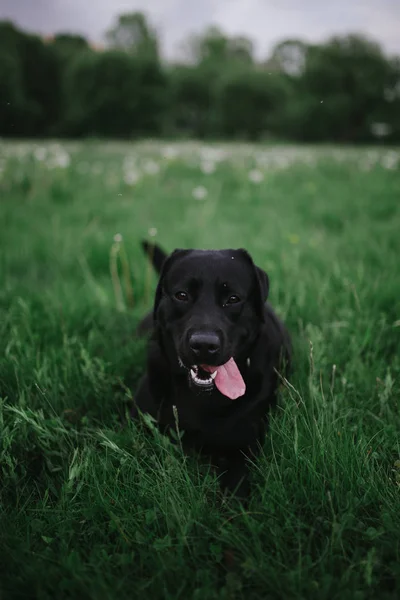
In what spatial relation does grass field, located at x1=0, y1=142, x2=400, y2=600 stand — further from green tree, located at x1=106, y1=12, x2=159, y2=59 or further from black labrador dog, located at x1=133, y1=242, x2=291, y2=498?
green tree, located at x1=106, y1=12, x2=159, y2=59

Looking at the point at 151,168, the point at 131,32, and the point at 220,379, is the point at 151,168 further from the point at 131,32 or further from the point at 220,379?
the point at 131,32

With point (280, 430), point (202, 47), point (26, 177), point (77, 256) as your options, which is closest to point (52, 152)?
point (26, 177)

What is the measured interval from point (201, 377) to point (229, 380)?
5.0 inches

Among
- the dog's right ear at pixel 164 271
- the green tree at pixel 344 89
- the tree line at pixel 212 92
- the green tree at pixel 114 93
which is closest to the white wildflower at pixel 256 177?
the dog's right ear at pixel 164 271

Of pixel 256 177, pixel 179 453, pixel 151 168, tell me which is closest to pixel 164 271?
pixel 179 453

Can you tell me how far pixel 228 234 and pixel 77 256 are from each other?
1664mm

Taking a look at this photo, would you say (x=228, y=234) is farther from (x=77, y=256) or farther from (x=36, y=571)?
(x=36, y=571)

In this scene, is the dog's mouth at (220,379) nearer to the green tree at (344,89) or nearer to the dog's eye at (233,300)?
the dog's eye at (233,300)

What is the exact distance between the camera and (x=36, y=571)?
142 centimetres

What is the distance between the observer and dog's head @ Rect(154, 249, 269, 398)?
1945 mm

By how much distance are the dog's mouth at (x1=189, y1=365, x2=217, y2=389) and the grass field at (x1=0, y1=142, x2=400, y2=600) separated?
0.96 feet

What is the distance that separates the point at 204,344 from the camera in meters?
1.89

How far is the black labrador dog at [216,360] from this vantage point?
1.99 metres

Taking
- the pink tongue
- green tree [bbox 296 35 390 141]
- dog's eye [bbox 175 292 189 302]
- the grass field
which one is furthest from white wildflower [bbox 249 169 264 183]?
green tree [bbox 296 35 390 141]
